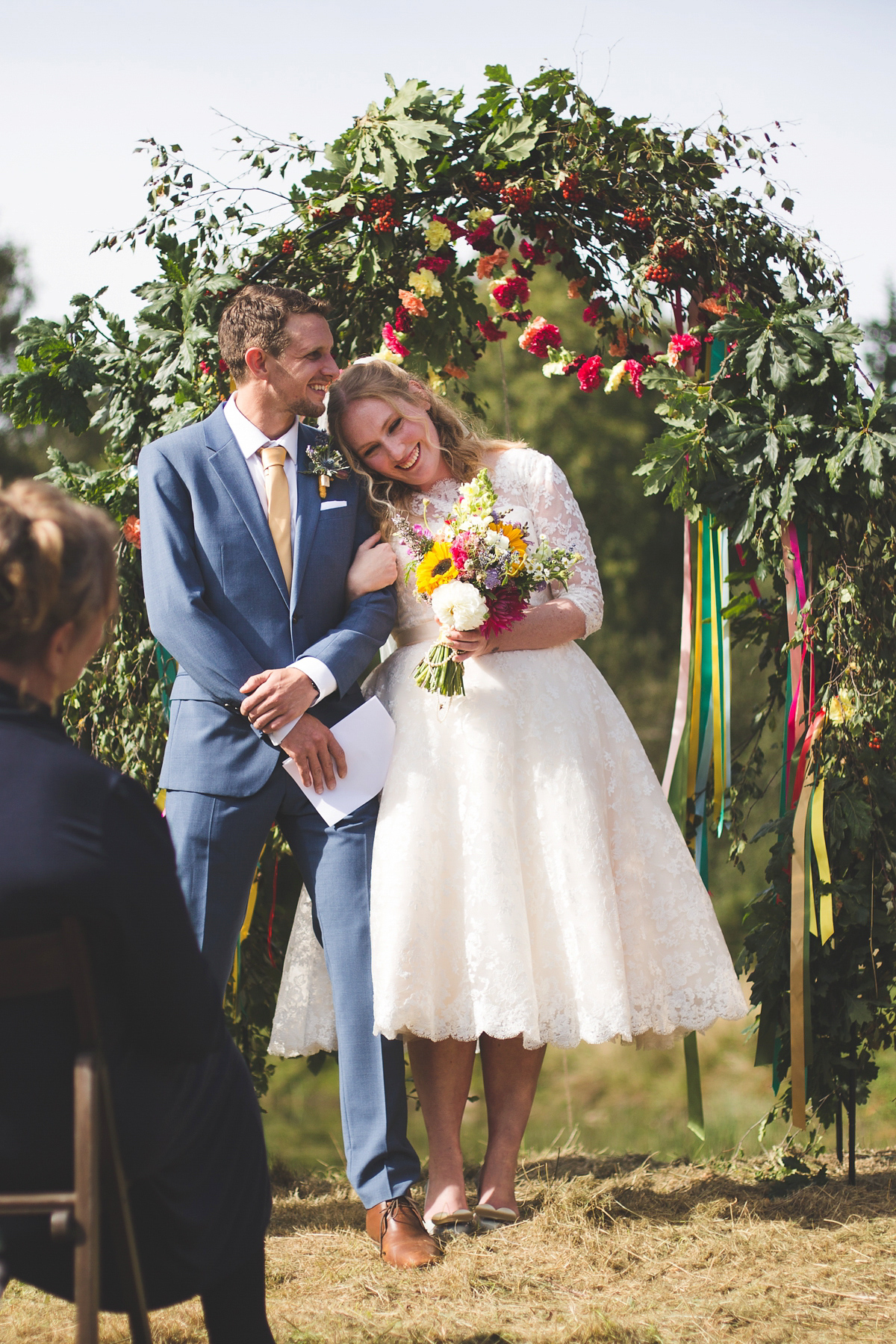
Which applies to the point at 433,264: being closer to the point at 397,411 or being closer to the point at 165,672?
→ the point at 397,411

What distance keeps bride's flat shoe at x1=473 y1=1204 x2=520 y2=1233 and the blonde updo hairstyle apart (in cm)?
214

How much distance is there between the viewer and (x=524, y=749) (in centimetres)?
320

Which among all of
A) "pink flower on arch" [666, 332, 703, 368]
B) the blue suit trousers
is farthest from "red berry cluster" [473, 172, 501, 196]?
the blue suit trousers

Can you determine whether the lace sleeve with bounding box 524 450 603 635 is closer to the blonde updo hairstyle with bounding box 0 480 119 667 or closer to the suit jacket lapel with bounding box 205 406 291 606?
the suit jacket lapel with bounding box 205 406 291 606

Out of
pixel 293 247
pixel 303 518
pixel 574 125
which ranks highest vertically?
pixel 574 125

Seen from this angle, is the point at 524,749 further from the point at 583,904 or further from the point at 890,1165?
the point at 890,1165

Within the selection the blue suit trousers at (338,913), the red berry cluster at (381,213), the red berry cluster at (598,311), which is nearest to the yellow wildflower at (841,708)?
the blue suit trousers at (338,913)

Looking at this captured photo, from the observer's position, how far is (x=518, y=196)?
384 centimetres

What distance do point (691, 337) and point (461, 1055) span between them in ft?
7.62

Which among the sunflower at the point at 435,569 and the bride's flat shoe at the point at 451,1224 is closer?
the bride's flat shoe at the point at 451,1224

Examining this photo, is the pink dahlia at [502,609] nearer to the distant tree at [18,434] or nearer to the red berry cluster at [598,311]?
the red berry cluster at [598,311]

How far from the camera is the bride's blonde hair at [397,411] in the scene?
343 centimetres

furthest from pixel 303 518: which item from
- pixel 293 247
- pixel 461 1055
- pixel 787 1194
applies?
pixel 787 1194

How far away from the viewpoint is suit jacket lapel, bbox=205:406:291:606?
314cm
